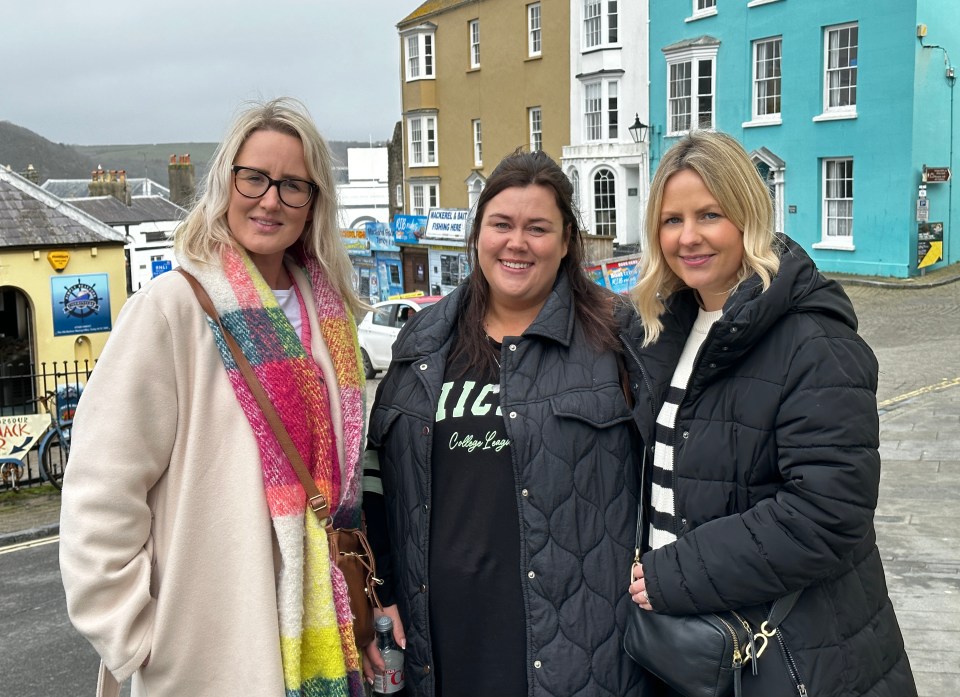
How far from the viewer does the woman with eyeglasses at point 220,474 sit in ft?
6.91

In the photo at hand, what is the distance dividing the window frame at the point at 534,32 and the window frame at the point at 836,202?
12111mm

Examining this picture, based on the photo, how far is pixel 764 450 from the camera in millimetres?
2125

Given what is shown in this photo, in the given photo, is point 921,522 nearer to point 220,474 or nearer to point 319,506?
point 319,506

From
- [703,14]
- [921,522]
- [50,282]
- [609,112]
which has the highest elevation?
[703,14]

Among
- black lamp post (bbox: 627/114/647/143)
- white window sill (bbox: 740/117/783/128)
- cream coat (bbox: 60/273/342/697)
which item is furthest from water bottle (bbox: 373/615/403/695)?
black lamp post (bbox: 627/114/647/143)

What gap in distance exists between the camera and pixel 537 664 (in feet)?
8.02

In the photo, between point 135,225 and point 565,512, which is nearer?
point 565,512

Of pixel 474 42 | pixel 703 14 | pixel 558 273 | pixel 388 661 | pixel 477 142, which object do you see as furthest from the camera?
pixel 477 142

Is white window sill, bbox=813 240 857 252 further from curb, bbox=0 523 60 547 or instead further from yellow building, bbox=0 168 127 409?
curb, bbox=0 523 60 547

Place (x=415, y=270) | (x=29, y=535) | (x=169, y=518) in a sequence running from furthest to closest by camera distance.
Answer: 1. (x=415, y=270)
2. (x=29, y=535)
3. (x=169, y=518)

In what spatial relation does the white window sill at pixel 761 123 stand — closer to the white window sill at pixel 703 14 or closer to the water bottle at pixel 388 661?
the white window sill at pixel 703 14

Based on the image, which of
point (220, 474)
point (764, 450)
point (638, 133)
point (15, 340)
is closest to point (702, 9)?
point (638, 133)

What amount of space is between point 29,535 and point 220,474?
22.8 ft

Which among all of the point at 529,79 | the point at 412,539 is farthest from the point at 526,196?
the point at 529,79
